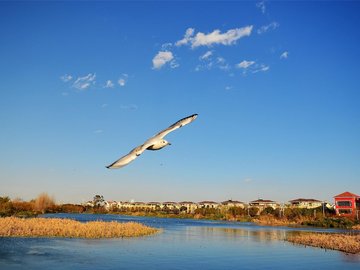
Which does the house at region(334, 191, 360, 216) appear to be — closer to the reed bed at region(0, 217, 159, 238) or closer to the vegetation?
the vegetation

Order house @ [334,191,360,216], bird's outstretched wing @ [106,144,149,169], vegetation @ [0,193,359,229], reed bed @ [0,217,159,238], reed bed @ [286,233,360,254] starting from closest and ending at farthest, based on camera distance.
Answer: bird's outstretched wing @ [106,144,149,169], reed bed @ [286,233,360,254], reed bed @ [0,217,159,238], vegetation @ [0,193,359,229], house @ [334,191,360,216]

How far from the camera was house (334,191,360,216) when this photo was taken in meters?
87.1

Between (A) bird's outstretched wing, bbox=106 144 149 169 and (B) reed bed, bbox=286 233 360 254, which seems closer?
(A) bird's outstretched wing, bbox=106 144 149 169

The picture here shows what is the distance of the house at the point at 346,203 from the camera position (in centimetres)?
8706

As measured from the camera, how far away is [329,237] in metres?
36.9

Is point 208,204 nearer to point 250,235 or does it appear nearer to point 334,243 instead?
point 250,235

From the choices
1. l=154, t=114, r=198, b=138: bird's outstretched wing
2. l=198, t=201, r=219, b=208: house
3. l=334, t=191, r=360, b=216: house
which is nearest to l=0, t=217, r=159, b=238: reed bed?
l=154, t=114, r=198, b=138: bird's outstretched wing

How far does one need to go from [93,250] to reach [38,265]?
6.59m

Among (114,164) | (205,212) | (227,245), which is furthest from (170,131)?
(205,212)

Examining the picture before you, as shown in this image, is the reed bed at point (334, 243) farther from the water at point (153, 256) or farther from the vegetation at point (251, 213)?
the vegetation at point (251, 213)

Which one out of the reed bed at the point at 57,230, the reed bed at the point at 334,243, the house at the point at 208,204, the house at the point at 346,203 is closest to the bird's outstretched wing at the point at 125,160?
the reed bed at the point at 334,243

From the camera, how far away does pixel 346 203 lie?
88.8 meters

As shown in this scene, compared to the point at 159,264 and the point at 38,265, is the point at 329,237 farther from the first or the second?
the point at 38,265

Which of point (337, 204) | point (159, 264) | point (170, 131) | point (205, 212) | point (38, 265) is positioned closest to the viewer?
point (170, 131)
